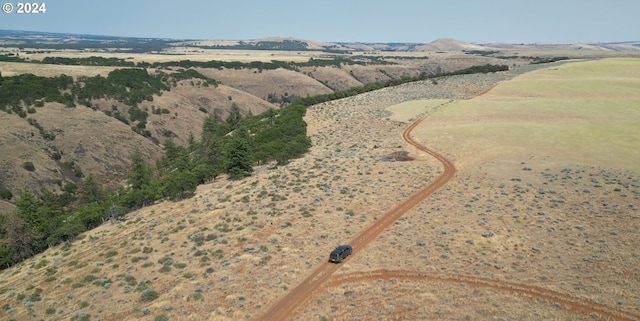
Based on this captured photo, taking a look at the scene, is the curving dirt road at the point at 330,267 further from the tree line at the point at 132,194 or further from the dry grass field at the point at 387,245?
the tree line at the point at 132,194

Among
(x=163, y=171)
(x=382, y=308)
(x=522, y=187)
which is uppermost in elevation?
(x=522, y=187)

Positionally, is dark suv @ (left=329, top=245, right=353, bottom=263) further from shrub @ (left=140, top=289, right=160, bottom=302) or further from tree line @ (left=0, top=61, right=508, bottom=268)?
tree line @ (left=0, top=61, right=508, bottom=268)

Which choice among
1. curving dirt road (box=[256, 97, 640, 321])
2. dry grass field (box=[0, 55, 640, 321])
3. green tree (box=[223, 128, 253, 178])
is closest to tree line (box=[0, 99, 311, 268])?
green tree (box=[223, 128, 253, 178])

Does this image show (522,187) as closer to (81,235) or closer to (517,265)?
(517,265)

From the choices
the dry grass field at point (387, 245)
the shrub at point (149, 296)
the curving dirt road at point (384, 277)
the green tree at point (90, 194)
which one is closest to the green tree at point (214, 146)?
the dry grass field at point (387, 245)

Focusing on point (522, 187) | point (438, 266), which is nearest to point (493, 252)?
point (438, 266)
